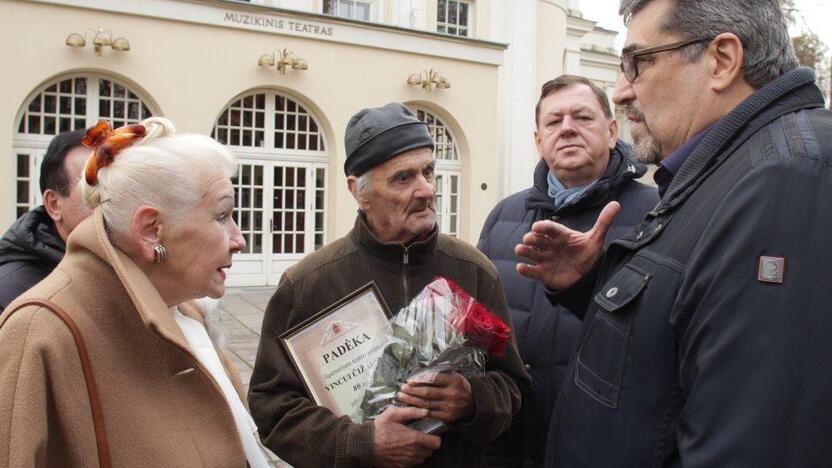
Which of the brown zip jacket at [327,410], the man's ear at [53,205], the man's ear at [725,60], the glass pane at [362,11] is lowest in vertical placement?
the brown zip jacket at [327,410]

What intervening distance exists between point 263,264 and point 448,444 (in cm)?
1381

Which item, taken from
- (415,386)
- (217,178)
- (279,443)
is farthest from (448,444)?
(217,178)

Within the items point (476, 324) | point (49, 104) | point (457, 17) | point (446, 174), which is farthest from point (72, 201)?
point (457, 17)

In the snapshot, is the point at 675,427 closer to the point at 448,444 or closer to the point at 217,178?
the point at 448,444

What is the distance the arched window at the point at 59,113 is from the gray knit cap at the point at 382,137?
1268cm

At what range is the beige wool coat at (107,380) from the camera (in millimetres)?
1628

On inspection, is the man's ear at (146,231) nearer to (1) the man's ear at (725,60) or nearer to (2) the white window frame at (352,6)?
(1) the man's ear at (725,60)

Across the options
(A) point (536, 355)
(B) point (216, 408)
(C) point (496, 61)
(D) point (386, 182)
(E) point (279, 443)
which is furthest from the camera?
(C) point (496, 61)

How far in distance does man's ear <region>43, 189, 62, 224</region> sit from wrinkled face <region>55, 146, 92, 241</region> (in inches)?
0.4

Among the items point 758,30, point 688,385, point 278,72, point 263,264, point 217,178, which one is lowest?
point 263,264

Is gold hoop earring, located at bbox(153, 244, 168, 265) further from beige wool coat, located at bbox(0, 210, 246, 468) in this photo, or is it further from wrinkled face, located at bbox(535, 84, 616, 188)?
wrinkled face, located at bbox(535, 84, 616, 188)

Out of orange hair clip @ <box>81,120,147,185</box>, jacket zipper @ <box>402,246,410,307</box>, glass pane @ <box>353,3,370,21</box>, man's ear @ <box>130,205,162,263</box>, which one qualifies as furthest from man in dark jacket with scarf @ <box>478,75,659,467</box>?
glass pane @ <box>353,3,370,21</box>

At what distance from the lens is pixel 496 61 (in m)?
18.8

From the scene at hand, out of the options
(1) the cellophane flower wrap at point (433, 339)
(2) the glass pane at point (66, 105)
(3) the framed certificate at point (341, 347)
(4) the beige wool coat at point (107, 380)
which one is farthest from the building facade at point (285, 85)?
(1) the cellophane flower wrap at point (433, 339)
